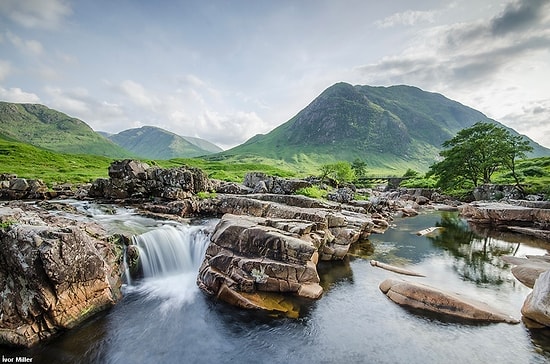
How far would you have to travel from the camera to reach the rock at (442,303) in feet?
50.8

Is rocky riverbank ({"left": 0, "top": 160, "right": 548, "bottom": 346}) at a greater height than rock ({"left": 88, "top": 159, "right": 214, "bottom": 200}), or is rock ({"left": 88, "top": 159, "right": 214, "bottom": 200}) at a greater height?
rock ({"left": 88, "top": 159, "right": 214, "bottom": 200})

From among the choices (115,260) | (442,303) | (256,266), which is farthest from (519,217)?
(115,260)

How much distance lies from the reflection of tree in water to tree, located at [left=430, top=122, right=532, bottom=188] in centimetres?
3163

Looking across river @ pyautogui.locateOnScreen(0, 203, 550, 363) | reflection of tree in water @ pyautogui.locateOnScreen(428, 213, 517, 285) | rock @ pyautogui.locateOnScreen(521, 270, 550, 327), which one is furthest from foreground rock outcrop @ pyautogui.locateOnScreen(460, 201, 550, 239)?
rock @ pyautogui.locateOnScreen(521, 270, 550, 327)

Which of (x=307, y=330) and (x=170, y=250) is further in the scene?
(x=170, y=250)

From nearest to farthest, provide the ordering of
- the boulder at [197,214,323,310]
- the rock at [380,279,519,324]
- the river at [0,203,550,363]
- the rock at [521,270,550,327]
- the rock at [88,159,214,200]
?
the river at [0,203,550,363] → the rock at [521,270,550,327] → the rock at [380,279,519,324] → the boulder at [197,214,323,310] → the rock at [88,159,214,200]

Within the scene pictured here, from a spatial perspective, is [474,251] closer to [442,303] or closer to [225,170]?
[442,303]

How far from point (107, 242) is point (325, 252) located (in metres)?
18.2

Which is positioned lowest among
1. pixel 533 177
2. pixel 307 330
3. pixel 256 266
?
pixel 307 330

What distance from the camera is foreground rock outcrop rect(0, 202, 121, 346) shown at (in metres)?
12.1

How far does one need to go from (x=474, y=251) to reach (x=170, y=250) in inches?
1287

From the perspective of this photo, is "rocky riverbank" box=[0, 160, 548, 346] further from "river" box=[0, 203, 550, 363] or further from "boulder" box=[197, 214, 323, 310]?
"river" box=[0, 203, 550, 363]

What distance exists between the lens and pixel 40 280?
1253 cm

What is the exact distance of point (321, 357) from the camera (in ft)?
41.5
